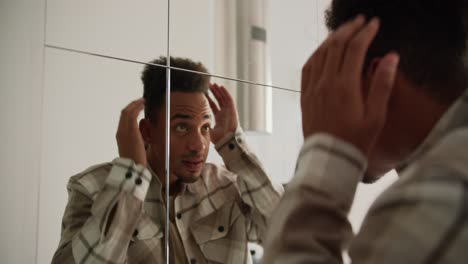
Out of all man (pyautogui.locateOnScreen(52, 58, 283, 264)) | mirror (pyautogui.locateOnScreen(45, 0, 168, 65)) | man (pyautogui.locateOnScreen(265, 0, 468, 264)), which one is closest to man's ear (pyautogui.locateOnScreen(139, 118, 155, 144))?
man (pyautogui.locateOnScreen(52, 58, 283, 264))

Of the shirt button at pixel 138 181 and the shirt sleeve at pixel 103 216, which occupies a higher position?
the shirt button at pixel 138 181

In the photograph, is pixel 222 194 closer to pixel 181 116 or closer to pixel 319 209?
pixel 181 116

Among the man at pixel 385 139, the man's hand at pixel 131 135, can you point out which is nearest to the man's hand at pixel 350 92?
the man at pixel 385 139

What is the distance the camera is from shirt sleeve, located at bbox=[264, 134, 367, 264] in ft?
1.27

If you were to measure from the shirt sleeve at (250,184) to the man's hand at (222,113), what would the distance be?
1 centimetres

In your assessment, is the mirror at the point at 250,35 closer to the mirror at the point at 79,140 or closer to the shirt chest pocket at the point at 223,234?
the mirror at the point at 79,140

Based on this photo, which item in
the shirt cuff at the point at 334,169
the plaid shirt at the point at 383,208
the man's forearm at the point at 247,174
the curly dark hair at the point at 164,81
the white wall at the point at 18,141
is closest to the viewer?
the plaid shirt at the point at 383,208

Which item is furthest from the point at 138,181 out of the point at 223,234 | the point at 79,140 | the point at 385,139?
the point at 385,139

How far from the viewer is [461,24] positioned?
1.63 ft

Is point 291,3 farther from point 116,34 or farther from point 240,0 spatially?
point 116,34

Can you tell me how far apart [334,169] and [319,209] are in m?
0.04

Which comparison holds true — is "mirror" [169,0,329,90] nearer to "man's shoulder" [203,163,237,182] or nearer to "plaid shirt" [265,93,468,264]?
"man's shoulder" [203,163,237,182]

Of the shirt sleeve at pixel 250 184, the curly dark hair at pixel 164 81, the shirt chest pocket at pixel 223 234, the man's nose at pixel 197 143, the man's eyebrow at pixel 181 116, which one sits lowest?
the shirt chest pocket at pixel 223 234

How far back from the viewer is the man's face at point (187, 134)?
0.85m
